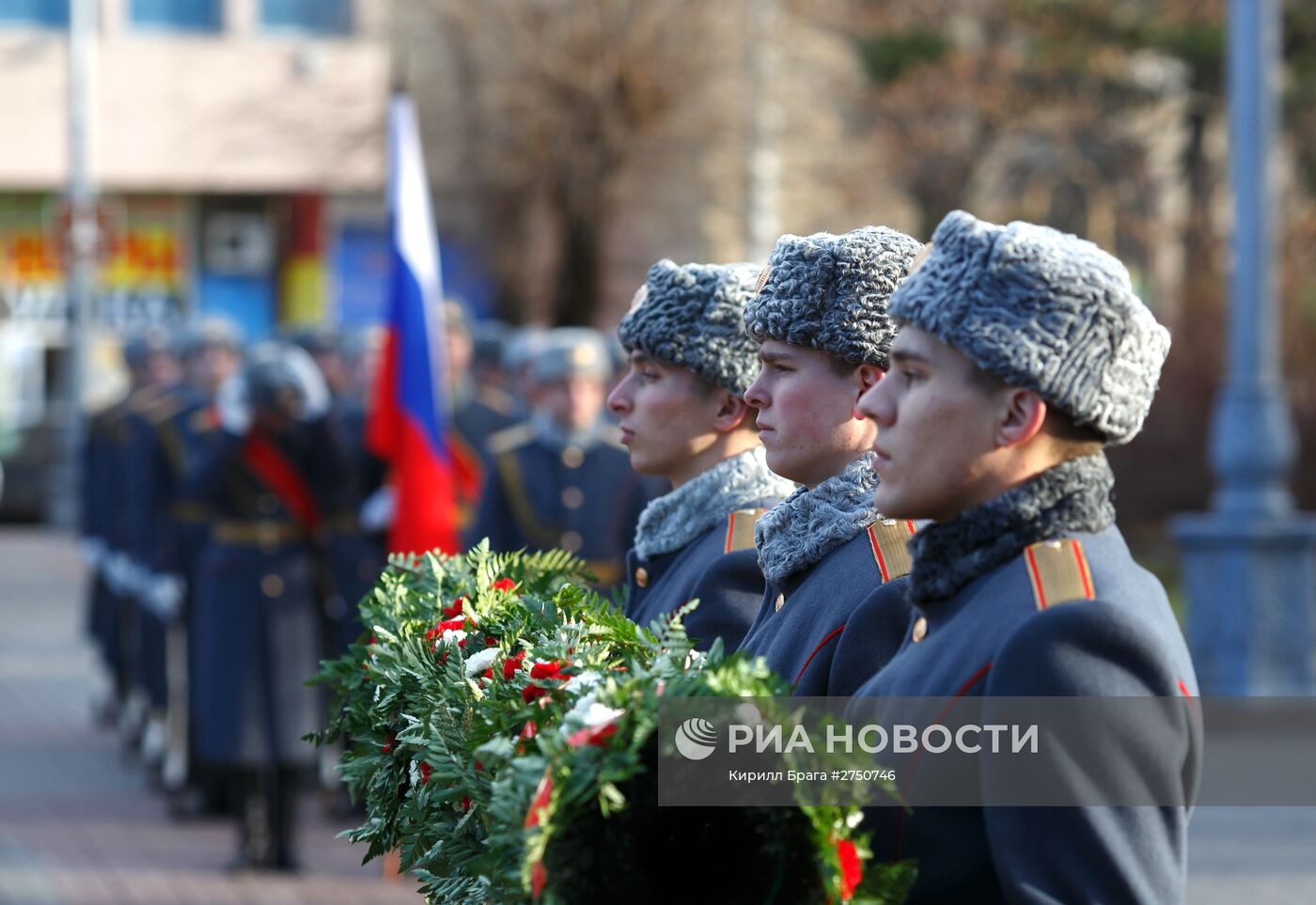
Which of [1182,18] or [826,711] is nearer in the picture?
[826,711]

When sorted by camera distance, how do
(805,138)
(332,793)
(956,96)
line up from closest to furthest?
(332,793), (956,96), (805,138)

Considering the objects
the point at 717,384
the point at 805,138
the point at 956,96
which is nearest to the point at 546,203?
the point at 805,138

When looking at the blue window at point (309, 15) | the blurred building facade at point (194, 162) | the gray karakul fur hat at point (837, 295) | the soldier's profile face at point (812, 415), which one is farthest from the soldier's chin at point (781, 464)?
the blue window at point (309, 15)

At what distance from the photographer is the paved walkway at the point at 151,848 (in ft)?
24.8

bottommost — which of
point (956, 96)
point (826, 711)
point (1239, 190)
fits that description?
point (826, 711)

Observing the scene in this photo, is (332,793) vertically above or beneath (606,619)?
beneath

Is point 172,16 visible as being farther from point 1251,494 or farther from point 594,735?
point 594,735

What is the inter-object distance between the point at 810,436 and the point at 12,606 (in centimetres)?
1529

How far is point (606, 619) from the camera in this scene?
8.86ft

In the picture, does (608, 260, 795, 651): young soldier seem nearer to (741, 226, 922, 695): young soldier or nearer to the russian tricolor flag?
(741, 226, 922, 695): young soldier

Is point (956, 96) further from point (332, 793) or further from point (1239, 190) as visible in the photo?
point (332, 793)

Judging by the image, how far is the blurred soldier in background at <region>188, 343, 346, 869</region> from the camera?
8.31 m

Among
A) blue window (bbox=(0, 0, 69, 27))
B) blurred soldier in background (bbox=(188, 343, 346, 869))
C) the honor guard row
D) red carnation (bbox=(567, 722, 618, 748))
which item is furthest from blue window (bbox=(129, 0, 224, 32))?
red carnation (bbox=(567, 722, 618, 748))

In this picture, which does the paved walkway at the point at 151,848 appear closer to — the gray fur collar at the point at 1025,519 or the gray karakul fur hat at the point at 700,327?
the gray karakul fur hat at the point at 700,327
